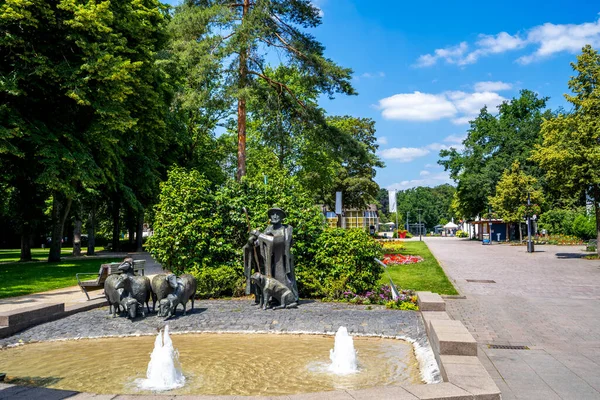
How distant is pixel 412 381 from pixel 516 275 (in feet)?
49.4

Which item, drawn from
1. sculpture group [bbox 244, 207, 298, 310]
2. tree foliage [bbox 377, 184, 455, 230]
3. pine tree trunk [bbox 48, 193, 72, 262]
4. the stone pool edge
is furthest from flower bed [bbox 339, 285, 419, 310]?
tree foliage [bbox 377, 184, 455, 230]

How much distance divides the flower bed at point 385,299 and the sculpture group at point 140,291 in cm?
404

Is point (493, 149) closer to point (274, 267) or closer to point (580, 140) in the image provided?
point (580, 140)

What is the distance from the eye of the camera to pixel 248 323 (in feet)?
30.6

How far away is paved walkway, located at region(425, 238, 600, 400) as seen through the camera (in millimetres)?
5789

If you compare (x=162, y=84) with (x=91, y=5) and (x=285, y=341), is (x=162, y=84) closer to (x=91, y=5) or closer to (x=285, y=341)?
(x=91, y=5)

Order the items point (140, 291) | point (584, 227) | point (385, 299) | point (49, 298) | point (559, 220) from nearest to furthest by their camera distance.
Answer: point (140, 291) → point (385, 299) → point (49, 298) → point (584, 227) → point (559, 220)

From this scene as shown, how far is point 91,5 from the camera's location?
1875 centimetres

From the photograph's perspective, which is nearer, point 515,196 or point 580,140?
point 580,140

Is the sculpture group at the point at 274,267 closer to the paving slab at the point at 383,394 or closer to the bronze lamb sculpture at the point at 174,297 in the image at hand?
the bronze lamb sculpture at the point at 174,297

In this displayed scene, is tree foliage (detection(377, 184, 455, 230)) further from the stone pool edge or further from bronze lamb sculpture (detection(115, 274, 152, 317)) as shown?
the stone pool edge

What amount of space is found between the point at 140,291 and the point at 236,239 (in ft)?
13.4

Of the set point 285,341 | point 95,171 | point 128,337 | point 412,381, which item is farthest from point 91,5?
point 412,381

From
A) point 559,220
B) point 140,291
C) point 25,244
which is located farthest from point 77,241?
point 559,220
